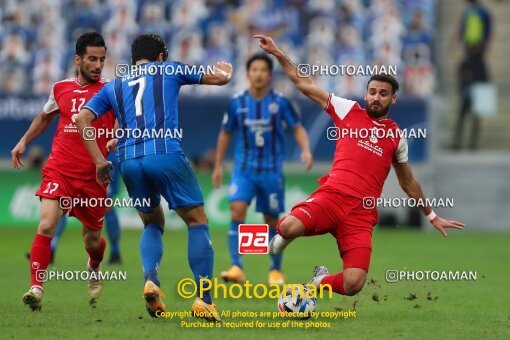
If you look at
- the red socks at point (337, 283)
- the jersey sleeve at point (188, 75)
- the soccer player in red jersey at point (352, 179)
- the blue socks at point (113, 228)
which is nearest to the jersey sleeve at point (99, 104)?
the jersey sleeve at point (188, 75)

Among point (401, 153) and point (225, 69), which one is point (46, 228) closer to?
point (225, 69)

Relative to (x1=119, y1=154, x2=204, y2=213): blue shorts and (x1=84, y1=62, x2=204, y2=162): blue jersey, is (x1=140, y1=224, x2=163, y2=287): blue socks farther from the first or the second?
(x1=84, y1=62, x2=204, y2=162): blue jersey

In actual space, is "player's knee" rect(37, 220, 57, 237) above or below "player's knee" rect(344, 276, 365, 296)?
above

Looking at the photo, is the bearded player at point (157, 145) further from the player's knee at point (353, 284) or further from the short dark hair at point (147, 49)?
the player's knee at point (353, 284)

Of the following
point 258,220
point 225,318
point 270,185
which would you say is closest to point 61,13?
point 258,220

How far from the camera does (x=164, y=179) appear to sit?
8.51 metres

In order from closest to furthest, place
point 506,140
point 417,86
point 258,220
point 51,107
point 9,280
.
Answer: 1. point 51,107
2. point 9,280
3. point 258,220
4. point 417,86
5. point 506,140

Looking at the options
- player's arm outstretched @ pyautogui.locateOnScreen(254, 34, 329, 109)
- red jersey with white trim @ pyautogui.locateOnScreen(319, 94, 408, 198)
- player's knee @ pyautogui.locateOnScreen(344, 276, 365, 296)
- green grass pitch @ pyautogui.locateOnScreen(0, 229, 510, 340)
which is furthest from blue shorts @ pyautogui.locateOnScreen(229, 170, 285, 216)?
player's knee @ pyautogui.locateOnScreen(344, 276, 365, 296)

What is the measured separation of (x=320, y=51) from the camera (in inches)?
904

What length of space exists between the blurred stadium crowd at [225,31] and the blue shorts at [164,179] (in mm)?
13707

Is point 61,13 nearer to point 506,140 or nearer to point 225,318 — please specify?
point 506,140

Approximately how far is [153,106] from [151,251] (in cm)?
117

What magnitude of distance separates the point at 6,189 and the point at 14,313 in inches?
491

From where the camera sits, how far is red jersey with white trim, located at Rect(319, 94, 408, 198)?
903 cm
